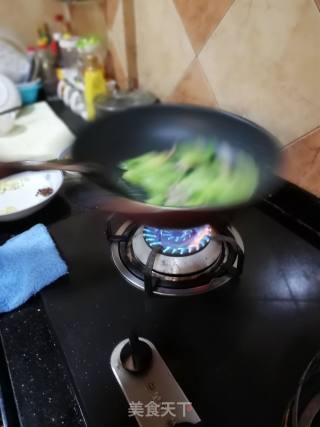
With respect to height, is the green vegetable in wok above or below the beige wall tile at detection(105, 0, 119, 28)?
below

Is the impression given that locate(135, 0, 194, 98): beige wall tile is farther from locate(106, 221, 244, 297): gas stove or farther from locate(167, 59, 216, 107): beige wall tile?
locate(106, 221, 244, 297): gas stove

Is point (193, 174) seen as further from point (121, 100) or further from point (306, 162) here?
point (121, 100)

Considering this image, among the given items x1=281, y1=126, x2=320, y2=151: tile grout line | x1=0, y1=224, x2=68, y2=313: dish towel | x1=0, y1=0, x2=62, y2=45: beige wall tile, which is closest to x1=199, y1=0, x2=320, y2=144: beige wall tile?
x1=281, y1=126, x2=320, y2=151: tile grout line

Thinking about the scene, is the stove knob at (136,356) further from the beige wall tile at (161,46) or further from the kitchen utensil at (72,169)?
the beige wall tile at (161,46)

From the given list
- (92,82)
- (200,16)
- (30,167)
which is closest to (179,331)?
(30,167)

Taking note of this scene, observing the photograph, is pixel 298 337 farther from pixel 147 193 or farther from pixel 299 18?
pixel 299 18

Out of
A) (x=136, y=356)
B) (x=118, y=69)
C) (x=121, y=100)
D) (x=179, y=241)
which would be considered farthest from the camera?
(x=118, y=69)

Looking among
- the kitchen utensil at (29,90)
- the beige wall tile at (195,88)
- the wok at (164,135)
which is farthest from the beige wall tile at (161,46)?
the kitchen utensil at (29,90)
